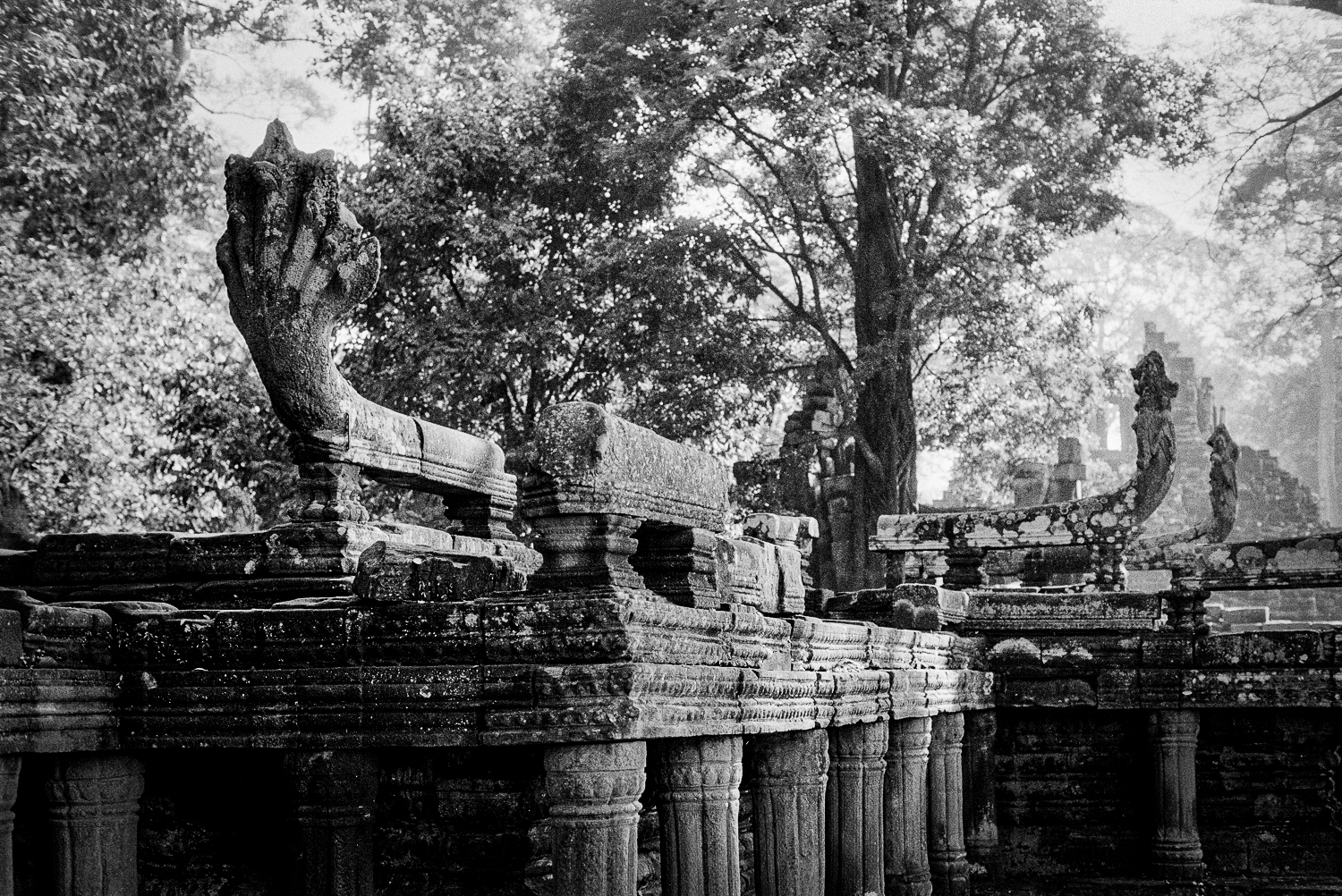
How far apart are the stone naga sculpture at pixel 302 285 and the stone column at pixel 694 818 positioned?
1.99 m

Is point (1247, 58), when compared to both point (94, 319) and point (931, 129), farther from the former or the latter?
point (94, 319)

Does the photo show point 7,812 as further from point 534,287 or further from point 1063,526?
point 534,287

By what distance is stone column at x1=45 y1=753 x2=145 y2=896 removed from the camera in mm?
5715

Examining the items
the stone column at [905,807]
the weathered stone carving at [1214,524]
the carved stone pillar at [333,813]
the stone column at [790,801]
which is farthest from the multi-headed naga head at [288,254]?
the weathered stone carving at [1214,524]

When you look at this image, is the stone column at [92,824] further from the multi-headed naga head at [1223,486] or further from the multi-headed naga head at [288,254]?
the multi-headed naga head at [1223,486]

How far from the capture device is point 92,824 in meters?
5.80

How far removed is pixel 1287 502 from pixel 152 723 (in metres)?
32.0

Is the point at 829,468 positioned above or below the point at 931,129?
below

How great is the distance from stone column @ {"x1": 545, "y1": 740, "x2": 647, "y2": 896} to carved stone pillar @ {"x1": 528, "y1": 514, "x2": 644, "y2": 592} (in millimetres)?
543

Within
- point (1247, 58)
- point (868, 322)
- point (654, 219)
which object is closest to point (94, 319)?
point (654, 219)

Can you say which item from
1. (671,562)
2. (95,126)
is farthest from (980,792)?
(95,126)

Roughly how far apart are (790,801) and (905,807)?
87.2 inches

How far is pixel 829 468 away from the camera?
19.0 m

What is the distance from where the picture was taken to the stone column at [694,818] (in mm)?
6309
